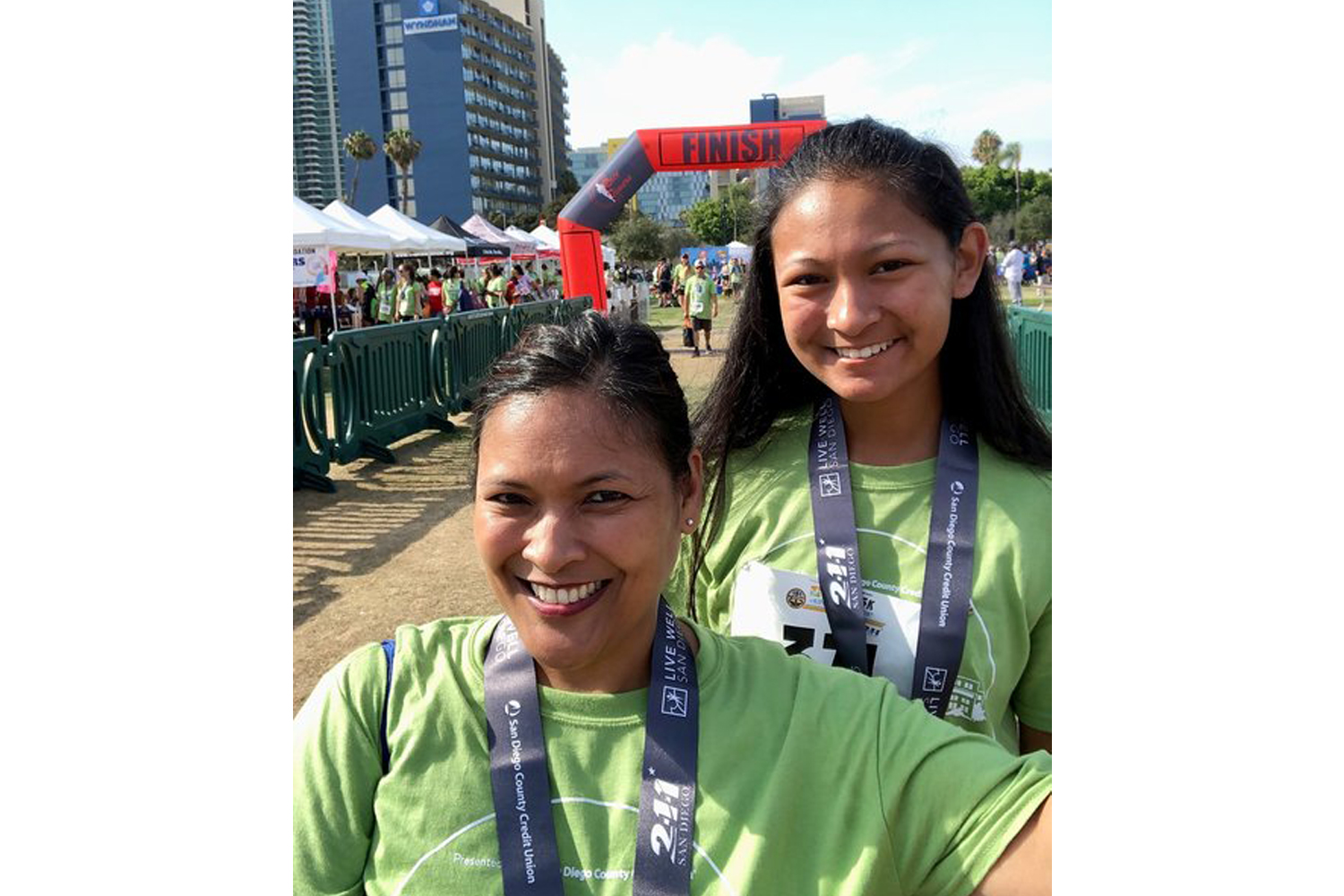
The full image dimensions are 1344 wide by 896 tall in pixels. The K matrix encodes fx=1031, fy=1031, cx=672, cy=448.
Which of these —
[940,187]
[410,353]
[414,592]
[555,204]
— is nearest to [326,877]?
[940,187]

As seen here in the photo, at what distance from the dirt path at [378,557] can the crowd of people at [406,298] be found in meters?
6.89

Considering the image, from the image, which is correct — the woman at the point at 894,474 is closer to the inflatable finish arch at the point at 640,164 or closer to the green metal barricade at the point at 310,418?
the green metal barricade at the point at 310,418

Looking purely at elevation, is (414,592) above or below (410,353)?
below

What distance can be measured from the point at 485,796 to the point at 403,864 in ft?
0.43

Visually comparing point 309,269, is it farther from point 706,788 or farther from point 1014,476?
point 706,788

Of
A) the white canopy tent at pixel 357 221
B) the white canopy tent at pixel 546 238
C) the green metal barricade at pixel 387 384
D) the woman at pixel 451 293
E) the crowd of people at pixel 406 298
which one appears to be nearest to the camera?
the green metal barricade at pixel 387 384

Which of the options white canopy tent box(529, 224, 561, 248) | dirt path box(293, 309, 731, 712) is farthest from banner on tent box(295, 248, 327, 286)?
white canopy tent box(529, 224, 561, 248)

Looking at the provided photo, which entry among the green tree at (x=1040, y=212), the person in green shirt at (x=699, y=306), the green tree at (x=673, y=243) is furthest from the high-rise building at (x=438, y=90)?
the green tree at (x=1040, y=212)

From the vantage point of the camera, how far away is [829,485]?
1.89 m

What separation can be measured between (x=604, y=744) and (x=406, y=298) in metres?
20.3

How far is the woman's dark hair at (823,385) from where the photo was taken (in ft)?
5.93

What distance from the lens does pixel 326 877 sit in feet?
4.42

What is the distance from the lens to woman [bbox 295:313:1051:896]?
1.31 meters

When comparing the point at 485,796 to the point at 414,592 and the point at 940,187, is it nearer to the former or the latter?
the point at 940,187
